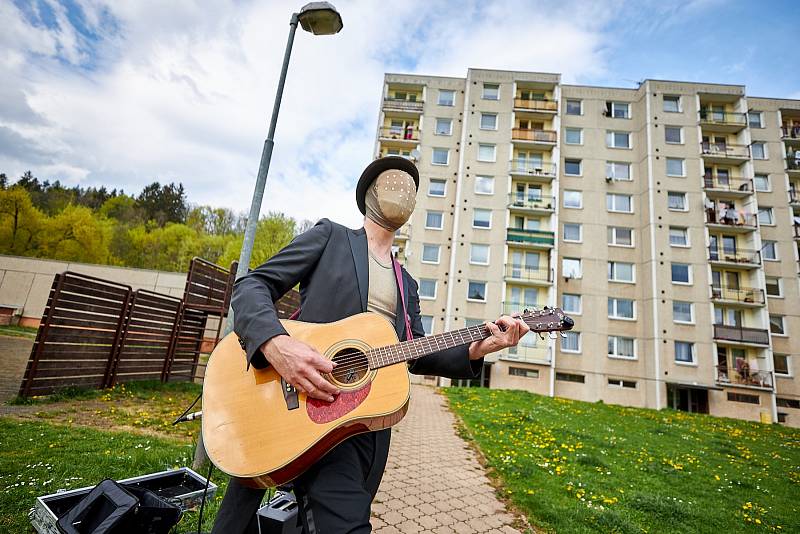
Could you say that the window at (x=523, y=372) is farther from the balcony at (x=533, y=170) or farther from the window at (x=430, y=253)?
the balcony at (x=533, y=170)

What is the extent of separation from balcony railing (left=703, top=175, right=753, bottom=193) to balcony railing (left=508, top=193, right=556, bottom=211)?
11988 mm

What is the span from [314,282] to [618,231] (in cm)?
3266

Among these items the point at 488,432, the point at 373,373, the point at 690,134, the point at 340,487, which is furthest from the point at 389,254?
the point at 690,134

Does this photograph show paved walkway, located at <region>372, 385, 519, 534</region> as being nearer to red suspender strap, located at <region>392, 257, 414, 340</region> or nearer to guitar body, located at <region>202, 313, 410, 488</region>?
red suspender strap, located at <region>392, 257, 414, 340</region>

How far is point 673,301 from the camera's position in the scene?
88.9 feet

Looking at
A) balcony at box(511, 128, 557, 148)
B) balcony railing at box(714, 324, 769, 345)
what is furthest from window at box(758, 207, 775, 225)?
balcony at box(511, 128, 557, 148)

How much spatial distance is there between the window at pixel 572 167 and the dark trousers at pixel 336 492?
3350 centimetres

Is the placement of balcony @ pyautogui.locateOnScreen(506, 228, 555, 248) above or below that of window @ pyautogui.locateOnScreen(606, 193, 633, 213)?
below

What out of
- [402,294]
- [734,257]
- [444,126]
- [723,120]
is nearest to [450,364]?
[402,294]

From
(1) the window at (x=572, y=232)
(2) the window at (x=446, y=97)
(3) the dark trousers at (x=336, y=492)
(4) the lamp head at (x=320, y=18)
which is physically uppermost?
(2) the window at (x=446, y=97)

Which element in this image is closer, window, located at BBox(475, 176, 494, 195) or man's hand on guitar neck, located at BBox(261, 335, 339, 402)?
man's hand on guitar neck, located at BBox(261, 335, 339, 402)

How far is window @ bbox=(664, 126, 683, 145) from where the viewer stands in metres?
30.4

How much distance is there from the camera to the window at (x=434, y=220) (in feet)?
103

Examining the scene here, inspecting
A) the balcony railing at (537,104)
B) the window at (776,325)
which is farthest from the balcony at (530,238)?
the window at (776,325)
